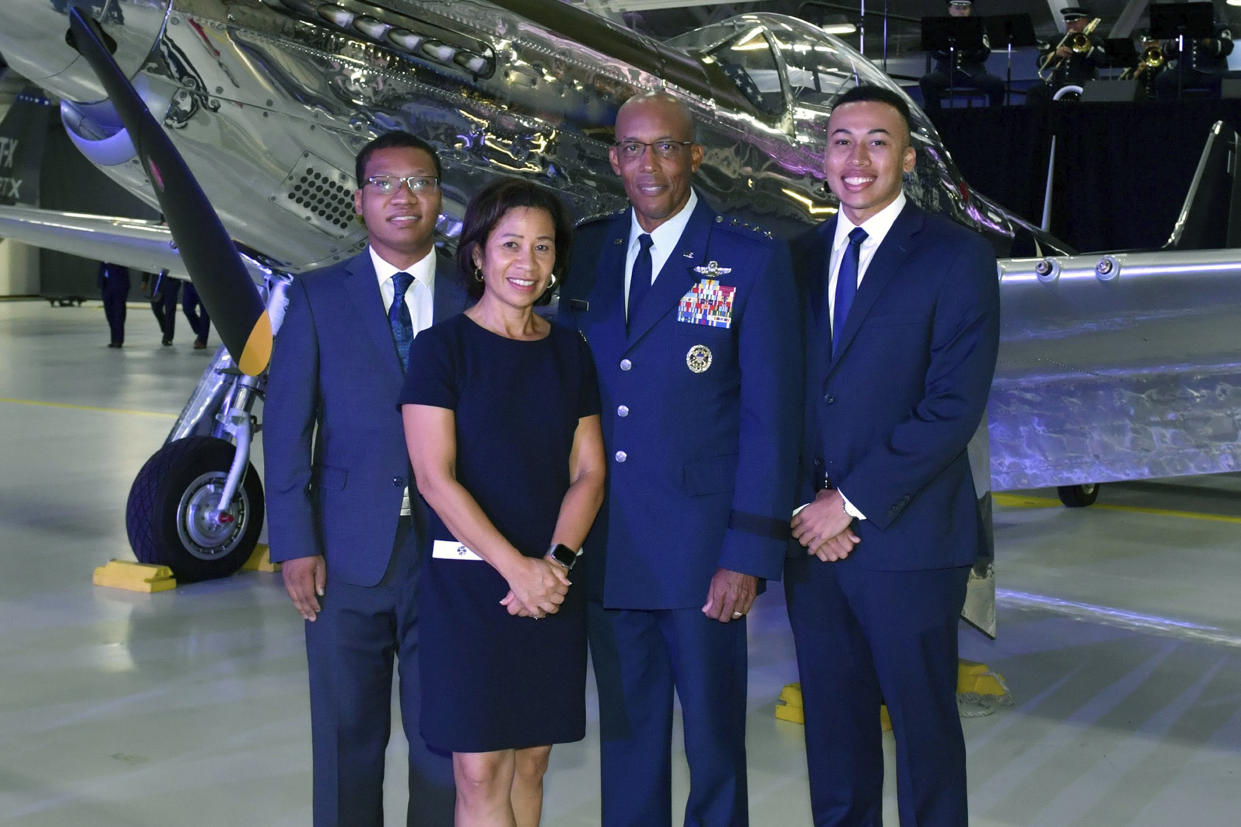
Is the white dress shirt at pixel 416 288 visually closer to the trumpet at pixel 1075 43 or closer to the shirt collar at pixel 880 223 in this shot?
the shirt collar at pixel 880 223

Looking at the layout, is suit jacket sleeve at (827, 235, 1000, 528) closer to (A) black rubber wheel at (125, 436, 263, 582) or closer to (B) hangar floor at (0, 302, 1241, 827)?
(B) hangar floor at (0, 302, 1241, 827)

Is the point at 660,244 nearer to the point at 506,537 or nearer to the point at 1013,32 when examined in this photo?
the point at 506,537

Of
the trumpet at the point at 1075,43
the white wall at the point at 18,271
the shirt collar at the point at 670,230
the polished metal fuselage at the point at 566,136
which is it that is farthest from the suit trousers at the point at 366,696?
the white wall at the point at 18,271

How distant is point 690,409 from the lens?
2387 mm

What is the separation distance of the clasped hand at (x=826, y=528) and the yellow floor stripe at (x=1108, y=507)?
5683 mm

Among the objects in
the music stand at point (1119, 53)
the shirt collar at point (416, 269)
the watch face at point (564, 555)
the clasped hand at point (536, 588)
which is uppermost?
the music stand at point (1119, 53)

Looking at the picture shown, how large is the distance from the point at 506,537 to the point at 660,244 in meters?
0.64

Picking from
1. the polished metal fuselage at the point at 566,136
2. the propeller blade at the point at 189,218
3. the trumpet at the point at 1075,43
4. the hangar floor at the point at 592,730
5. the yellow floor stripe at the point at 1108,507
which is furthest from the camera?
the trumpet at the point at 1075,43

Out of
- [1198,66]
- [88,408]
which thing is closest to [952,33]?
[1198,66]

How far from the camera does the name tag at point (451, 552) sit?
2.20m

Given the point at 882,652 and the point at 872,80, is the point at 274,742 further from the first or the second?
the point at 872,80

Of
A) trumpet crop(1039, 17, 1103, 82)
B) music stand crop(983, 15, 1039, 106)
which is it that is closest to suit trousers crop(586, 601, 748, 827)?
trumpet crop(1039, 17, 1103, 82)

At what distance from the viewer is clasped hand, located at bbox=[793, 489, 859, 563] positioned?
2377 mm

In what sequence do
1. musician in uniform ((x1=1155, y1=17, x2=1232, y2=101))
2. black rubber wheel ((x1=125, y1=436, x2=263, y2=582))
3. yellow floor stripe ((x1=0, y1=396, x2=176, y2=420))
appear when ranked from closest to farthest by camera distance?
black rubber wheel ((x1=125, y1=436, x2=263, y2=582)) → yellow floor stripe ((x1=0, y1=396, x2=176, y2=420)) → musician in uniform ((x1=1155, y1=17, x2=1232, y2=101))
